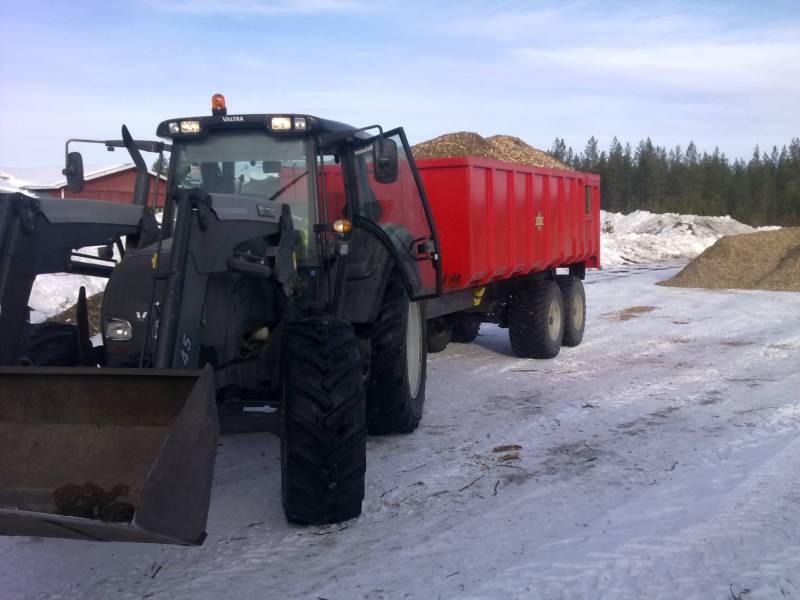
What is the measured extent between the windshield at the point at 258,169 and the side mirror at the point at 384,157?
416 mm

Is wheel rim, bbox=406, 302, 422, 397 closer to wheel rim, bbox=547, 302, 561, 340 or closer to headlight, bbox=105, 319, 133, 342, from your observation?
headlight, bbox=105, 319, 133, 342

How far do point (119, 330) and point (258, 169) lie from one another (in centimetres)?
134

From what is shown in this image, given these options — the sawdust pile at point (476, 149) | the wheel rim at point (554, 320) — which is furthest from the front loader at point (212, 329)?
the sawdust pile at point (476, 149)

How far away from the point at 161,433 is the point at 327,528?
130 cm

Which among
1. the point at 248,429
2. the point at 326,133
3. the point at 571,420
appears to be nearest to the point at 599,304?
the point at 571,420

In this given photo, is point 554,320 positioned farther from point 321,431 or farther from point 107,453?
point 107,453

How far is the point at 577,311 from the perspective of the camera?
1107 centimetres

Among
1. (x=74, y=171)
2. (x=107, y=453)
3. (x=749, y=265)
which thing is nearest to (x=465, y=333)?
(x=74, y=171)

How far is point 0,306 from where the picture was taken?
13.7 ft

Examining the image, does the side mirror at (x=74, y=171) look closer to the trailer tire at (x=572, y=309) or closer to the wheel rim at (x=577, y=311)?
the trailer tire at (x=572, y=309)

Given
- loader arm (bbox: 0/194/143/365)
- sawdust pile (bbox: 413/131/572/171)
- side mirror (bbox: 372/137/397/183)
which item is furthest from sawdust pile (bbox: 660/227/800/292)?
loader arm (bbox: 0/194/143/365)

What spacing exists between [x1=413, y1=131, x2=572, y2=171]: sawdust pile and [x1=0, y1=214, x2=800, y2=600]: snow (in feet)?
17.3

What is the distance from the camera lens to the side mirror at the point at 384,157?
17.4 ft

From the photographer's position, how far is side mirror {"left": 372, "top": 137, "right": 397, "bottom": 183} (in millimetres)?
5312
